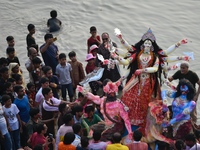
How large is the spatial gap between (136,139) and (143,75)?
2084mm

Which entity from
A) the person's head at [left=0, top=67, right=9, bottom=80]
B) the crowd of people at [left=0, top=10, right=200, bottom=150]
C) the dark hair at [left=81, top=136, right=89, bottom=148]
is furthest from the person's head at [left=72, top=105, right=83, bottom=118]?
the person's head at [left=0, top=67, right=9, bottom=80]

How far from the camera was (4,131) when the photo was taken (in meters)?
10.9

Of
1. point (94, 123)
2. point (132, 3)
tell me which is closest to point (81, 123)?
point (94, 123)

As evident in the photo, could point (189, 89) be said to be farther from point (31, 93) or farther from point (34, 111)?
point (31, 93)

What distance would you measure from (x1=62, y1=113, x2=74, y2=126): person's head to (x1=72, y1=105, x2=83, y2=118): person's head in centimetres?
41

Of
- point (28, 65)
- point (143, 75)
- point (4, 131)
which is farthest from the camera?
point (28, 65)

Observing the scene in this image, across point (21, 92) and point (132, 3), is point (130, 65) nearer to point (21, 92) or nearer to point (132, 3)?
point (21, 92)

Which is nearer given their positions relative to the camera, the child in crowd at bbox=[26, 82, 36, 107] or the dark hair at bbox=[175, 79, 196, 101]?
the dark hair at bbox=[175, 79, 196, 101]

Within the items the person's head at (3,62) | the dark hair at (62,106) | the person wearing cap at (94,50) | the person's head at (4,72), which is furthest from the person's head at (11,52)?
the dark hair at (62,106)

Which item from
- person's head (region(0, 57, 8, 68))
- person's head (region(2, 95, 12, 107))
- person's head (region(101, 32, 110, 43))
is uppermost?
person's head (region(101, 32, 110, 43))

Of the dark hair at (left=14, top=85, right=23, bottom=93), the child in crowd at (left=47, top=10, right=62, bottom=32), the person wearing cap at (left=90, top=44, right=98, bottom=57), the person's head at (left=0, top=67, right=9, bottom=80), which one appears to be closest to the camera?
the dark hair at (left=14, top=85, right=23, bottom=93)

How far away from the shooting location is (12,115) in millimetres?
11094

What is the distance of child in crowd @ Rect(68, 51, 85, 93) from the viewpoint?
44.0 ft

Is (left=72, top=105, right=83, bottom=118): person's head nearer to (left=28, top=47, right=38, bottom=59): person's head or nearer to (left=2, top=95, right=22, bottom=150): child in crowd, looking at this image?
(left=2, top=95, right=22, bottom=150): child in crowd
